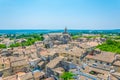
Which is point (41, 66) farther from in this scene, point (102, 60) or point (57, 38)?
point (57, 38)

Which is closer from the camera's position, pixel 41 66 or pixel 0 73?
pixel 0 73

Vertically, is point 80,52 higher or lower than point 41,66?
higher

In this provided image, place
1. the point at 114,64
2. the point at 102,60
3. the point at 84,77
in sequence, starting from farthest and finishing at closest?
the point at 102,60
the point at 114,64
the point at 84,77

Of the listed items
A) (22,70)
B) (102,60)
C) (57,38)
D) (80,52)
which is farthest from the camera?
(57,38)

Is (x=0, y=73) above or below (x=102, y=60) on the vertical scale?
below

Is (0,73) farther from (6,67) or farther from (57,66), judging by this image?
Answer: (57,66)

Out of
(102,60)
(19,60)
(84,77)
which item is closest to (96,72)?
(84,77)

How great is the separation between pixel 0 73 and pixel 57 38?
46335 millimetres

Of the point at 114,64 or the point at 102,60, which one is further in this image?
the point at 102,60

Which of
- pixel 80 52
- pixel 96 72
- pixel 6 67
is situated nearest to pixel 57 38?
pixel 80 52

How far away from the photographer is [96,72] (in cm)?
2789

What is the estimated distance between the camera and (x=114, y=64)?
3309cm

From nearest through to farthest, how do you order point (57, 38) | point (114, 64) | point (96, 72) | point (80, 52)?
point (96, 72) < point (114, 64) < point (80, 52) < point (57, 38)

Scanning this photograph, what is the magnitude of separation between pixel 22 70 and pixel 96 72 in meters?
20.5
